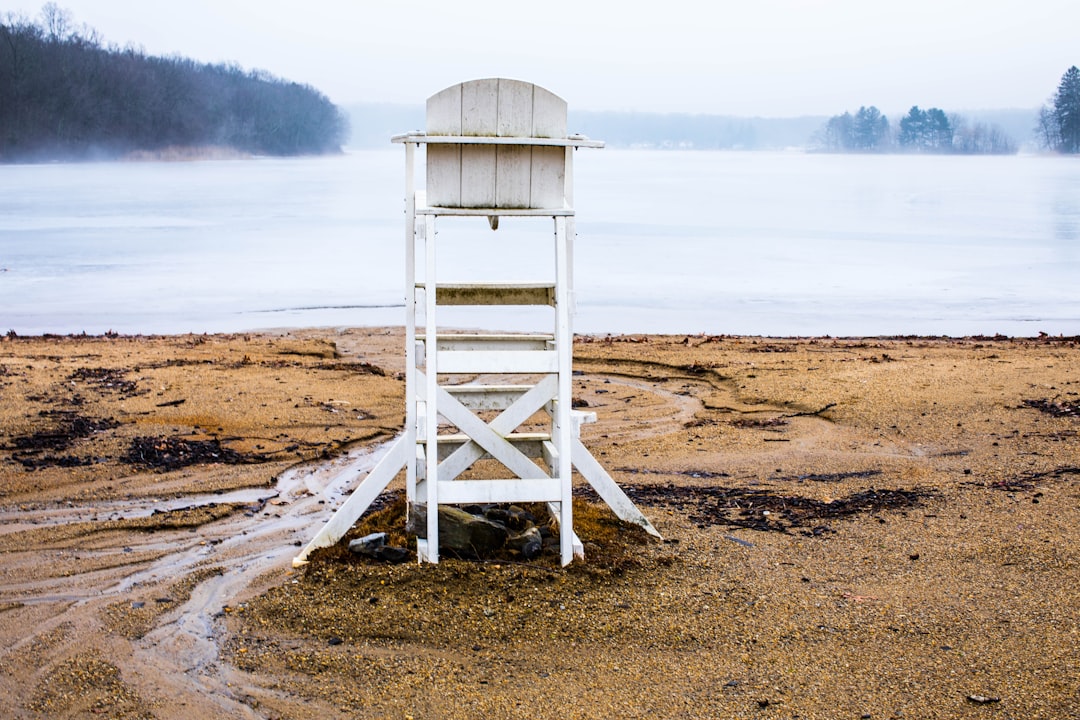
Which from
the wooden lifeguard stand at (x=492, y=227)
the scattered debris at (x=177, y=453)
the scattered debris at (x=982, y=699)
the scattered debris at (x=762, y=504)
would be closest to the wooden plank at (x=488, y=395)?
the wooden lifeguard stand at (x=492, y=227)

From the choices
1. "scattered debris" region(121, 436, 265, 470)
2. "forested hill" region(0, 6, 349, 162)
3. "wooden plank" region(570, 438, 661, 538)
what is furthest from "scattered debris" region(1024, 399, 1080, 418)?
"forested hill" region(0, 6, 349, 162)

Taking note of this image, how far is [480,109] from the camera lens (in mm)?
5293

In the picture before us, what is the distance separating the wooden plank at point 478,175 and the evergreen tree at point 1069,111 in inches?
5360

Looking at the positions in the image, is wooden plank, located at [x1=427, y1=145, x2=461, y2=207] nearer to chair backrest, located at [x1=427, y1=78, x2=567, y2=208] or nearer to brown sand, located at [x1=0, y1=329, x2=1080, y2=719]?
chair backrest, located at [x1=427, y1=78, x2=567, y2=208]

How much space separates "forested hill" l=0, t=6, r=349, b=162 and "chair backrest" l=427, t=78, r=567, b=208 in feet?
297

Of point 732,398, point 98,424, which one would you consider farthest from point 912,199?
point 98,424

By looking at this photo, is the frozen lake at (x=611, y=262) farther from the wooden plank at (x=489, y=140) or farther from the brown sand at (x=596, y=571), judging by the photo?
the wooden plank at (x=489, y=140)

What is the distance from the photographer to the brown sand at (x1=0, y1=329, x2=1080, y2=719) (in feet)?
14.5

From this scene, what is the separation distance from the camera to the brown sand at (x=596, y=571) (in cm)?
442

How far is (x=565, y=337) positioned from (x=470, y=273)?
1649 cm

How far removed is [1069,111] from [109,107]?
102360 mm

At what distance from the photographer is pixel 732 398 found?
10.4 metres

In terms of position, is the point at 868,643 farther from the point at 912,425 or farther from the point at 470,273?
the point at 470,273

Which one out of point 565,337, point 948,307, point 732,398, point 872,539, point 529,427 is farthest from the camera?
point 948,307
